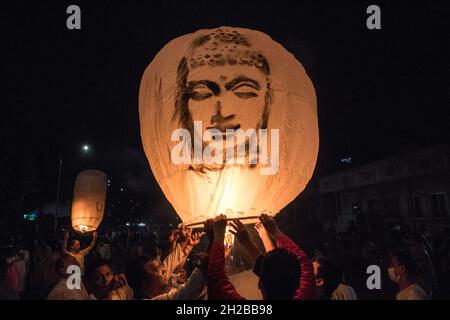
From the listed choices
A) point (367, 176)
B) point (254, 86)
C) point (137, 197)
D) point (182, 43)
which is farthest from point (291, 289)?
point (137, 197)

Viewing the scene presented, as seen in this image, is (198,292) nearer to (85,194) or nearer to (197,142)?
(197,142)

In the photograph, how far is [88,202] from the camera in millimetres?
8695

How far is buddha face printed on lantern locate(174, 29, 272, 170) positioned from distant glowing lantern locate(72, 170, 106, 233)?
6513 mm

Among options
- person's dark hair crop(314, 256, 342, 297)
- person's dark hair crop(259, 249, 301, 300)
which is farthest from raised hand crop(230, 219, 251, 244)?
person's dark hair crop(314, 256, 342, 297)

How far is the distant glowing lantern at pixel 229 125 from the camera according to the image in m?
2.99

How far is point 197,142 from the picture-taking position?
3.01 metres

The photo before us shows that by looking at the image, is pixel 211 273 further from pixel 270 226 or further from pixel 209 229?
pixel 270 226

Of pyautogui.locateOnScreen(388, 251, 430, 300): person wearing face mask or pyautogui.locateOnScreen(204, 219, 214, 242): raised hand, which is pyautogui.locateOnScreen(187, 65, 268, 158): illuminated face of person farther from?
pyautogui.locateOnScreen(388, 251, 430, 300): person wearing face mask

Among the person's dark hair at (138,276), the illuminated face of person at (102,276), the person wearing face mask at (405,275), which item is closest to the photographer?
the person's dark hair at (138,276)

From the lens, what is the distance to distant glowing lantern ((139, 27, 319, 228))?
299 centimetres

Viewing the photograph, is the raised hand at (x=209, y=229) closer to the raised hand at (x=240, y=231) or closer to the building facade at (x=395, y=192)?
the raised hand at (x=240, y=231)

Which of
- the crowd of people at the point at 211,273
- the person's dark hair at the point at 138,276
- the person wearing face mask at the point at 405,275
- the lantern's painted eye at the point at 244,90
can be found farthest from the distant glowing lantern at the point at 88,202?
the person wearing face mask at the point at 405,275

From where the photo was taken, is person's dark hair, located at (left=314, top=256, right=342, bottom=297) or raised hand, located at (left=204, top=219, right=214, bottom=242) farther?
person's dark hair, located at (left=314, top=256, right=342, bottom=297)

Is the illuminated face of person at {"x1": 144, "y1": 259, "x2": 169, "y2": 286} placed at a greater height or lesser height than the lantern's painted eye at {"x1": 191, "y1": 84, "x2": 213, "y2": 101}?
lesser
